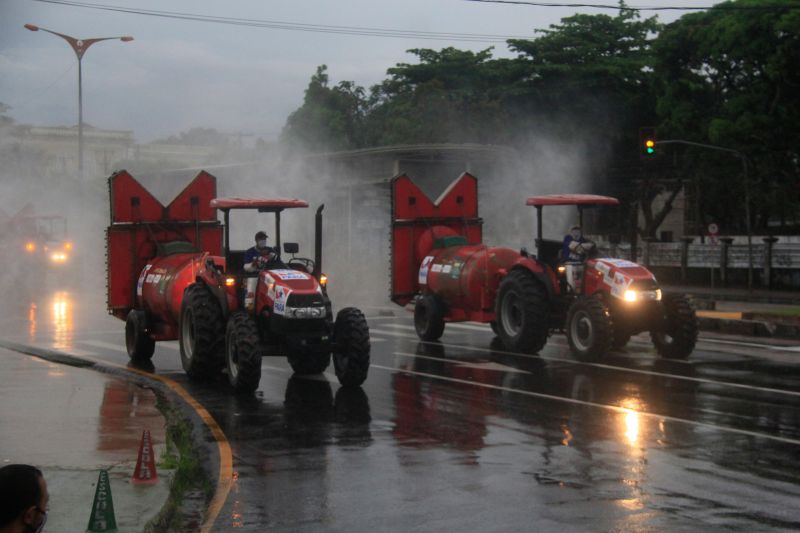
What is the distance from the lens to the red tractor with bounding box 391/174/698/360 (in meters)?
18.6

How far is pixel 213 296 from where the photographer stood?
54.7 ft

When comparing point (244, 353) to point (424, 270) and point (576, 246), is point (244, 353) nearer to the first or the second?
point (576, 246)

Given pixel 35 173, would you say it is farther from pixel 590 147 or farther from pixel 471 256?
pixel 471 256

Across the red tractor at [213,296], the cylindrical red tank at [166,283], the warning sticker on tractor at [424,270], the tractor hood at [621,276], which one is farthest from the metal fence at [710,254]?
the cylindrical red tank at [166,283]

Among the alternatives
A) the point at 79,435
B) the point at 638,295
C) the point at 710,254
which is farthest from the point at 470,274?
the point at 710,254

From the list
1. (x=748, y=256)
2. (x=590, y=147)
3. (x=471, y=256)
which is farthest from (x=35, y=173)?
(x=471, y=256)

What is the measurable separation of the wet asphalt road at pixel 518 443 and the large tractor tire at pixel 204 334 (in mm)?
383

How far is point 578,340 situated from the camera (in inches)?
738

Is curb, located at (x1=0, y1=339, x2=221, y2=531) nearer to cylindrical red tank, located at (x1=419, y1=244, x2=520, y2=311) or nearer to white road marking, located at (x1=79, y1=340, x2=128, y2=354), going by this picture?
white road marking, located at (x1=79, y1=340, x2=128, y2=354)

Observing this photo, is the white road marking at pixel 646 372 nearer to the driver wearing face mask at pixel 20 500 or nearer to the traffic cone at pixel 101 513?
the traffic cone at pixel 101 513

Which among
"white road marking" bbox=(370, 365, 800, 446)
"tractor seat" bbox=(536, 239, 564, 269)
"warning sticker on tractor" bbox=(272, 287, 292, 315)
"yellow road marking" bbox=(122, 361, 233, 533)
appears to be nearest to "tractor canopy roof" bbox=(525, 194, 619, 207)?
"tractor seat" bbox=(536, 239, 564, 269)

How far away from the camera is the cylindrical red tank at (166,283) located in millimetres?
17844

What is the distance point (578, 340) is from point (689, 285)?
96.6ft

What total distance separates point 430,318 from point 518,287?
8.81 ft
